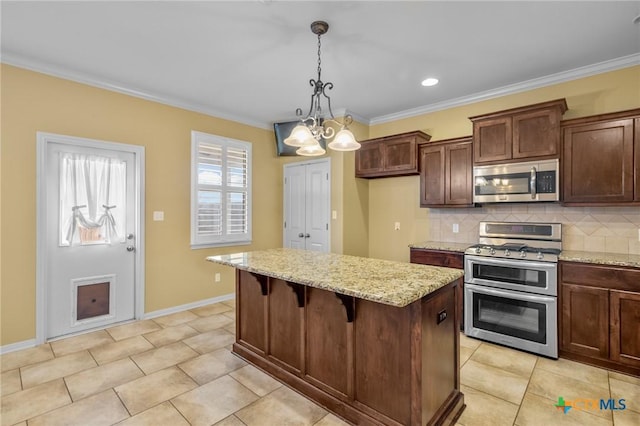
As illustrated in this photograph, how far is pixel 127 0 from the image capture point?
2.19 meters

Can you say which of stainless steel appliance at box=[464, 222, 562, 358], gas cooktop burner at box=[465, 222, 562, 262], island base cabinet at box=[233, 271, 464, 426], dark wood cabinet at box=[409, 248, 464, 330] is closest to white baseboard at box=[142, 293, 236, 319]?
island base cabinet at box=[233, 271, 464, 426]

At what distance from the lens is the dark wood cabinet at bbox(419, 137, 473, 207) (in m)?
3.70

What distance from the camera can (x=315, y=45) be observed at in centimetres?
275

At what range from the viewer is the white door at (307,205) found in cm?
470

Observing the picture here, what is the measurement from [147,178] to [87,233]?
2.92 feet

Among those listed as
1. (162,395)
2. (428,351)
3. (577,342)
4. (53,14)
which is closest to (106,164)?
(53,14)

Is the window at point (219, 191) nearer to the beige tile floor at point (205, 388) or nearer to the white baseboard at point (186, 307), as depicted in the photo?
the white baseboard at point (186, 307)

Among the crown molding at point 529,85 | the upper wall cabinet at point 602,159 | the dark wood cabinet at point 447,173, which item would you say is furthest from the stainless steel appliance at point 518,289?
the crown molding at point 529,85

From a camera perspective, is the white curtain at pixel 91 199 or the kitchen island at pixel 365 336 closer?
the kitchen island at pixel 365 336

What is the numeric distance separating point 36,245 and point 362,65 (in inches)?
147

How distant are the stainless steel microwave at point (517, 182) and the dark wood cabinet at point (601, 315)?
2.49ft

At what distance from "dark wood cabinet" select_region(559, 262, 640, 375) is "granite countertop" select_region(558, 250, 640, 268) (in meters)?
0.04

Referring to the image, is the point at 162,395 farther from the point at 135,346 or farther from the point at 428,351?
the point at 428,351

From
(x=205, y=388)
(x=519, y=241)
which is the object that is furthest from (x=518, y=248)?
(x=205, y=388)
